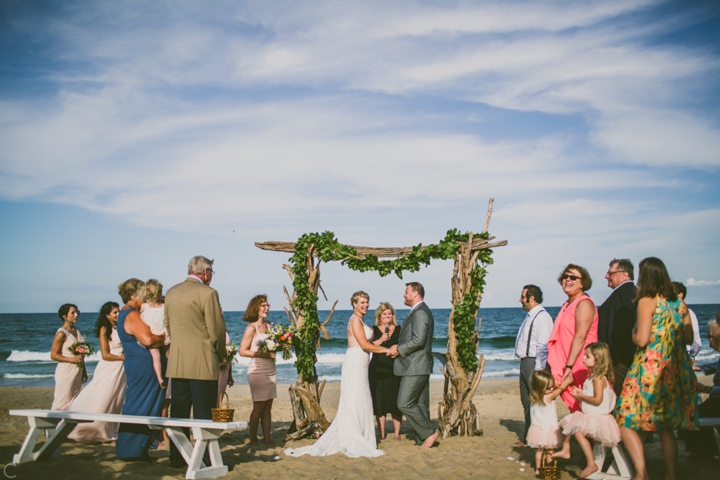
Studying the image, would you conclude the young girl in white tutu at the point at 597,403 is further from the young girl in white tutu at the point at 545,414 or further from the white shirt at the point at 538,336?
the white shirt at the point at 538,336

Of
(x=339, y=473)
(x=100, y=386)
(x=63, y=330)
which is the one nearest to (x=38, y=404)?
(x=63, y=330)

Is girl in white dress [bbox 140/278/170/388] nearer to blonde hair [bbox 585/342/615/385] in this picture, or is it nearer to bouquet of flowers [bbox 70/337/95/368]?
bouquet of flowers [bbox 70/337/95/368]

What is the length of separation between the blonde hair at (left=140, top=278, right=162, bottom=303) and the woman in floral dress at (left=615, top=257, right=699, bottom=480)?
4.95 m

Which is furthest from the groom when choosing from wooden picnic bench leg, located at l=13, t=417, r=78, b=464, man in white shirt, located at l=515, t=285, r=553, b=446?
wooden picnic bench leg, located at l=13, t=417, r=78, b=464

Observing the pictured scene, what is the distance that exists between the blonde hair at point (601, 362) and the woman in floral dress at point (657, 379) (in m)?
0.22

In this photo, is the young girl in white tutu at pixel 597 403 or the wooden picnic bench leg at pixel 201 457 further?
the wooden picnic bench leg at pixel 201 457

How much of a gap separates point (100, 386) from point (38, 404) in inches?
273

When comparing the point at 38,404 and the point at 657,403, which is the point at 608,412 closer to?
the point at 657,403

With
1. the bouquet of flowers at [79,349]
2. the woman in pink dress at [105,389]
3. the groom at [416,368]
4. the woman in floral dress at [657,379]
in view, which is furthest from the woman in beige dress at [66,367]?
the woman in floral dress at [657,379]

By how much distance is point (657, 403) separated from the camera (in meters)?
4.77

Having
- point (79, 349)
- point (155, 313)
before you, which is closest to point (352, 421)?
point (155, 313)

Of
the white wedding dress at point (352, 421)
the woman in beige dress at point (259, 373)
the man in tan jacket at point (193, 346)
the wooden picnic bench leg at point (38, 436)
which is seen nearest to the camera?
the man in tan jacket at point (193, 346)

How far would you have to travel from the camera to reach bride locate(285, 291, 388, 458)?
6.70 metres

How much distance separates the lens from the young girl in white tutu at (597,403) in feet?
16.5
